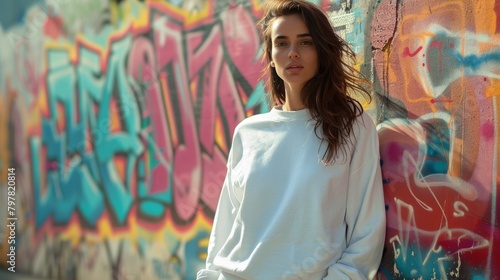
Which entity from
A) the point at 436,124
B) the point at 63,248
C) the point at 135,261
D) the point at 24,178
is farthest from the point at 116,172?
the point at 436,124

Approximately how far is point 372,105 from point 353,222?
2.06 ft

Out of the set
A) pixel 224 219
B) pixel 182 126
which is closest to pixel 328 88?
pixel 224 219

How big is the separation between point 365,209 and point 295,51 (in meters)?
0.75

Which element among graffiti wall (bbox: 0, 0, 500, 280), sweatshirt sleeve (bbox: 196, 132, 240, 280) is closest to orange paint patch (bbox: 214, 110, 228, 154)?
graffiti wall (bbox: 0, 0, 500, 280)

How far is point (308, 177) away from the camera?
3.30 m

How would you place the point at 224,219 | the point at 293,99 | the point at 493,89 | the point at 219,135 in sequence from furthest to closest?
the point at 219,135
the point at 224,219
the point at 293,99
the point at 493,89

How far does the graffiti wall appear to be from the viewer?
319 cm

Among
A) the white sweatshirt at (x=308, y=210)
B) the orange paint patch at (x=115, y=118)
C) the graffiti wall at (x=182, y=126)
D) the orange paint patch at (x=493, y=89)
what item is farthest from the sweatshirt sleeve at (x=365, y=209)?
the orange paint patch at (x=115, y=118)

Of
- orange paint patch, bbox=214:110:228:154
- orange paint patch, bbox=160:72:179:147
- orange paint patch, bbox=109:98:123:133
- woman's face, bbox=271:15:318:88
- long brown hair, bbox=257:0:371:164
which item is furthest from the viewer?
orange paint patch, bbox=109:98:123:133

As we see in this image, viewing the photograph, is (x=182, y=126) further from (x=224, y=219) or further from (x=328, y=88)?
(x=328, y=88)

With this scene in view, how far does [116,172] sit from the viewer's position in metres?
5.92

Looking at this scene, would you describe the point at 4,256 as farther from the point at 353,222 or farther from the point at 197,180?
the point at 353,222

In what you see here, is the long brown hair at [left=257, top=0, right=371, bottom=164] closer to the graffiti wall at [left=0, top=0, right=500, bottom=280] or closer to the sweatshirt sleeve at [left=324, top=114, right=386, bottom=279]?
the sweatshirt sleeve at [left=324, top=114, right=386, bottom=279]

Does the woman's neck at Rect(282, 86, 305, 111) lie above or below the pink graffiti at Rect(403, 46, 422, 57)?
below
